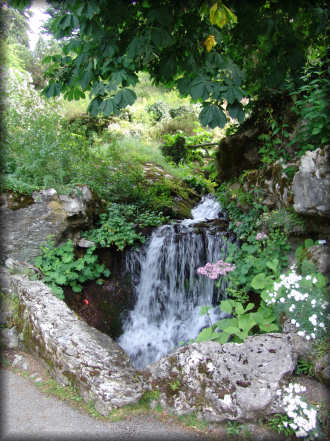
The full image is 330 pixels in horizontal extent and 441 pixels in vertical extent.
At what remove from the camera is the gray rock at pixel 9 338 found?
3.29 meters

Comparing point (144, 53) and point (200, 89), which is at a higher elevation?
point (144, 53)

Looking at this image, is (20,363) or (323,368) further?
(20,363)

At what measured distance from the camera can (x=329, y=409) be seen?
2.17 metres

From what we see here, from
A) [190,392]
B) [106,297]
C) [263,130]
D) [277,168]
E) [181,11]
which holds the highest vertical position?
[181,11]

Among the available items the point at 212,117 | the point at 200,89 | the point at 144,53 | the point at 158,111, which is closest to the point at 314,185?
the point at 212,117

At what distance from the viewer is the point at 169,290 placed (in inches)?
203

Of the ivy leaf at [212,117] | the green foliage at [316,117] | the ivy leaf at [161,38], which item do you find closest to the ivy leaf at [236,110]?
the ivy leaf at [212,117]

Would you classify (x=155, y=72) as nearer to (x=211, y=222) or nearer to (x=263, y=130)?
(x=263, y=130)

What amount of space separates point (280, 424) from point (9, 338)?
280cm

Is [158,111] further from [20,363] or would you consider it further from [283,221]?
[20,363]

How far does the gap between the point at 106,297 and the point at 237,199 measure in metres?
2.91

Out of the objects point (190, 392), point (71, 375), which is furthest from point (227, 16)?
point (71, 375)

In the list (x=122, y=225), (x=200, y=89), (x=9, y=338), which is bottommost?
(x=9, y=338)

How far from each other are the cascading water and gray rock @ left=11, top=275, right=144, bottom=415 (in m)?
1.73
